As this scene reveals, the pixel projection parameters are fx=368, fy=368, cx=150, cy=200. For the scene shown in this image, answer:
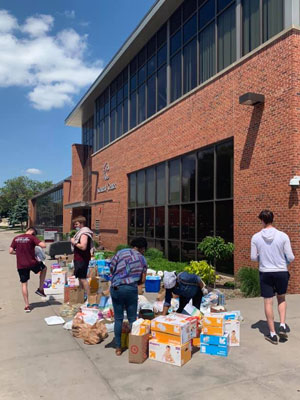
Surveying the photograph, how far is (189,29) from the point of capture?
1454 cm

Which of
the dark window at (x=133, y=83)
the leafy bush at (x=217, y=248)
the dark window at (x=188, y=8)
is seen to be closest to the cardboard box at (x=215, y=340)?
the leafy bush at (x=217, y=248)

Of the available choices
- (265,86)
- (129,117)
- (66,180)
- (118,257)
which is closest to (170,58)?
(129,117)

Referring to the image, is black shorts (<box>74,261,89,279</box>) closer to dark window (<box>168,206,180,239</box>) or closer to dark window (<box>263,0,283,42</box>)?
dark window (<box>168,206,180,239</box>)

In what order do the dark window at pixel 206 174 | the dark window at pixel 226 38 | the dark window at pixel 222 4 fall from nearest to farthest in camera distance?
the dark window at pixel 226 38
the dark window at pixel 222 4
the dark window at pixel 206 174

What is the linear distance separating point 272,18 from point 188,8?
5403 millimetres

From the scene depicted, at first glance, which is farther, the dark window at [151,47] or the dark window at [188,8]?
the dark window at [151,47]

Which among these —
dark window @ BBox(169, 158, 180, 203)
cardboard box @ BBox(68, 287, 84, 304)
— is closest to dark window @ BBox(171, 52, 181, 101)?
dark window @ BBox(169, 158, 180, 203)

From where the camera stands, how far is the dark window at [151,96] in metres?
17.5

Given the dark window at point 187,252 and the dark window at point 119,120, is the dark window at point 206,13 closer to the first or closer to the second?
the dark window at point 187,252

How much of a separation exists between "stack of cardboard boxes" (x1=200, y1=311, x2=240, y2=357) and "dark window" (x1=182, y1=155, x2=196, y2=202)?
873cm

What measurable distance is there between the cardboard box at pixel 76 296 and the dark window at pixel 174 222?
7.44 m

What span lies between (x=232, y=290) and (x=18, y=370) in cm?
649

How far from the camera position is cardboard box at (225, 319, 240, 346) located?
17.0 ft

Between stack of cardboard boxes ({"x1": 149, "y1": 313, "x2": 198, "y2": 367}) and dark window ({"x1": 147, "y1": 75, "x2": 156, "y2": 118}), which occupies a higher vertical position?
dark window ({"x1": 147, "y1": 75, "x2": 156, "y2": 118})
